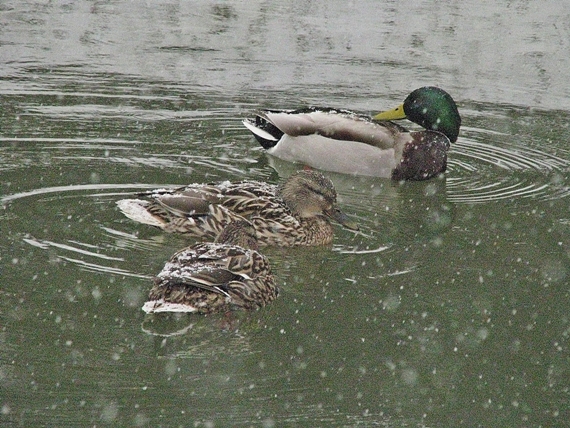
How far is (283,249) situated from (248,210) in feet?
1.26

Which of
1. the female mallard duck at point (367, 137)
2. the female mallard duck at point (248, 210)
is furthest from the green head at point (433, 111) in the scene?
the female mallard duck at point (248, 210)

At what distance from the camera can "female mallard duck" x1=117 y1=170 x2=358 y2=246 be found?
849 centimetres

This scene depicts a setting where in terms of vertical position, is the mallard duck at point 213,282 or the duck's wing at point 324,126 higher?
the mallard duck at point 213,282

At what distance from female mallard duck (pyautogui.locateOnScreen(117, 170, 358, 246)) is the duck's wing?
7.65 feet

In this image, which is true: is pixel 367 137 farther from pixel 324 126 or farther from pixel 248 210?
pixel 248 210

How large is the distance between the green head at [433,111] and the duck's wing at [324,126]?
203 millimetres

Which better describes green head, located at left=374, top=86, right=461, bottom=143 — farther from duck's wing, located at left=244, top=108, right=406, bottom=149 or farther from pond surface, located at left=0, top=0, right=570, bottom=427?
pond surface, located at left=0, top=0, right=570, bottom=427

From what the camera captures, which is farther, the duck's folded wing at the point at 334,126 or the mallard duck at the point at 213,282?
the duck's folded wing at the point at 334,126

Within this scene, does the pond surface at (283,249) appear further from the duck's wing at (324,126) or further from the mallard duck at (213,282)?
the duck's wing at (324,126)

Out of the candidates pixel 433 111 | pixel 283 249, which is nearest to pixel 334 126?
pixel 433 111

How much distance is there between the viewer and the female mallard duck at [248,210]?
8.49 m

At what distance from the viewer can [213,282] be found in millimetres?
6824

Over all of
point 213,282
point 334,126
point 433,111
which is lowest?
point 334,126

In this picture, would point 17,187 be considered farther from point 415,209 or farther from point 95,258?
point 415,209
